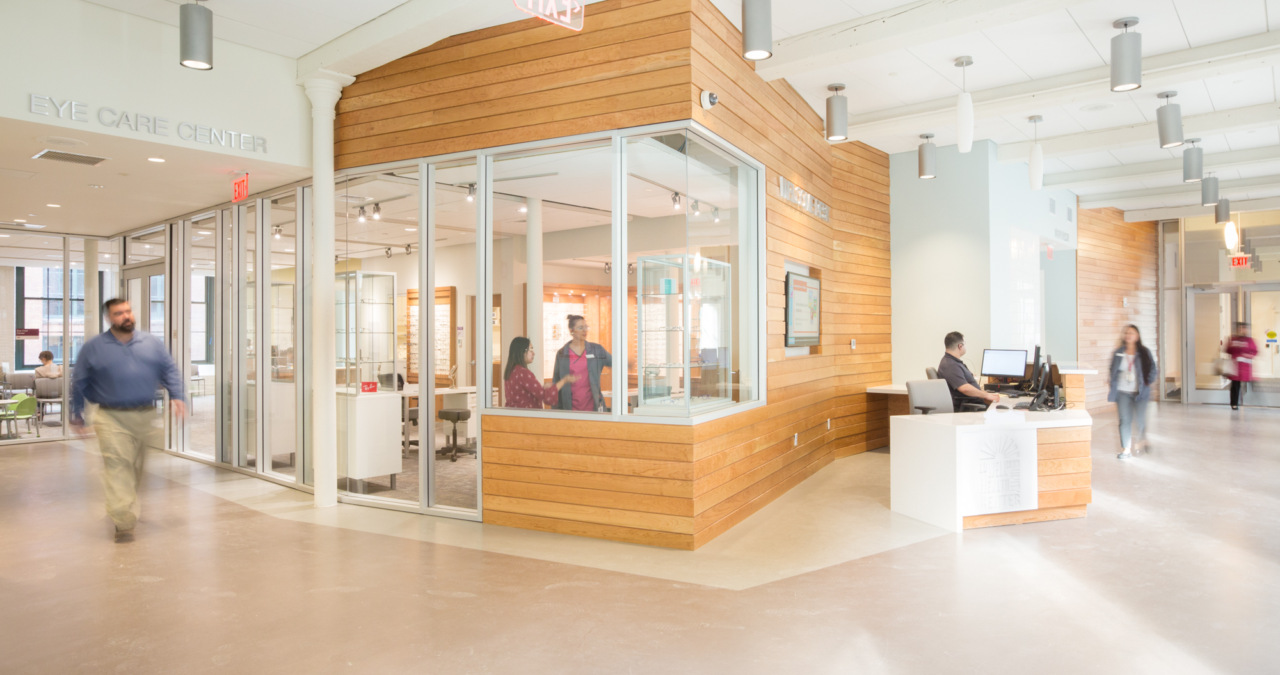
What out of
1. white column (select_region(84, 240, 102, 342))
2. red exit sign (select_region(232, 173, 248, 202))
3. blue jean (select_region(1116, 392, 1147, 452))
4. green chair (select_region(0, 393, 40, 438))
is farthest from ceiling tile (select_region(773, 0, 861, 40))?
green chair (select_region(0, 393, 40, 438))

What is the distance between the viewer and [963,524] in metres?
5.46

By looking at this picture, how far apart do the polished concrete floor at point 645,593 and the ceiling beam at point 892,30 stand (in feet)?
11.8

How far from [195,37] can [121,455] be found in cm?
292

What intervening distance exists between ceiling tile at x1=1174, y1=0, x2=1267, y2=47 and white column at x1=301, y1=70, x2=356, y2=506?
668cm

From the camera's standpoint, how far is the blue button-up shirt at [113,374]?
207 inches

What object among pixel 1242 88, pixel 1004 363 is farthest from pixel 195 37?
pixel 1242 88

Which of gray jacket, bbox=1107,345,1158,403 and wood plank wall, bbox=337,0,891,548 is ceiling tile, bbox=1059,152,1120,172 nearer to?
gray jacket, bbox=1107,345,1158,403

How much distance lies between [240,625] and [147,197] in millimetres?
5981

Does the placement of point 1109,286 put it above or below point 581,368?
above

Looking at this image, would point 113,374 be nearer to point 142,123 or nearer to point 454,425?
point 142,123

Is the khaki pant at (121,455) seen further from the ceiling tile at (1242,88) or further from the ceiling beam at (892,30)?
the ceiling tile at (1242,88)

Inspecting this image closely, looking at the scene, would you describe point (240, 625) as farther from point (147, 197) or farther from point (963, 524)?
point (147, 197)

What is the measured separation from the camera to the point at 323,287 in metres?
6.30

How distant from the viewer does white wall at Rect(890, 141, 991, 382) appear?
9.03 meters
